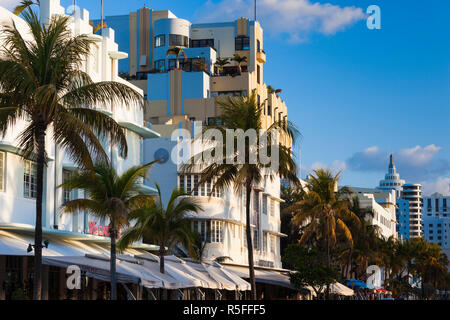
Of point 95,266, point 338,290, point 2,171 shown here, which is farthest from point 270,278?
point 2,171

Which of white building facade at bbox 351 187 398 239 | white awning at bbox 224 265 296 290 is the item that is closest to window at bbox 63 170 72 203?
white awning at bbox 224 265 296 290

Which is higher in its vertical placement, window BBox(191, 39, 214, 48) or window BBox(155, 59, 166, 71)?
window BBox(191, 39, 214, 48)

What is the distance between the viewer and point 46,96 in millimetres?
23078

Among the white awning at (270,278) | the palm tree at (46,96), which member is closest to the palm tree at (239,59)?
the white awning at (270,278)

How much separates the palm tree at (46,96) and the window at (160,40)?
2438 inches

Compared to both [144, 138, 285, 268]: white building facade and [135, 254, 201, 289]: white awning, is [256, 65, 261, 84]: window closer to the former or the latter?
[144, 138, 285, 268]: white building facade

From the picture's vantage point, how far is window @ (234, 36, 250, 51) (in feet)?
293

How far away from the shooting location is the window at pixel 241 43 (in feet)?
293

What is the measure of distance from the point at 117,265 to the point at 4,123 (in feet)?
36.0

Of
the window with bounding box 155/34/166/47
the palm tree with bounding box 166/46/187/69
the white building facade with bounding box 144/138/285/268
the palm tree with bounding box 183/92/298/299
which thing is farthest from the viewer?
the window with bounding box 155/34/166/47

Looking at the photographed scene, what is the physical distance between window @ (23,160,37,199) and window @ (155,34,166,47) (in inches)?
2079

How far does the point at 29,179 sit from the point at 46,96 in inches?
500

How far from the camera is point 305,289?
1993 inches
